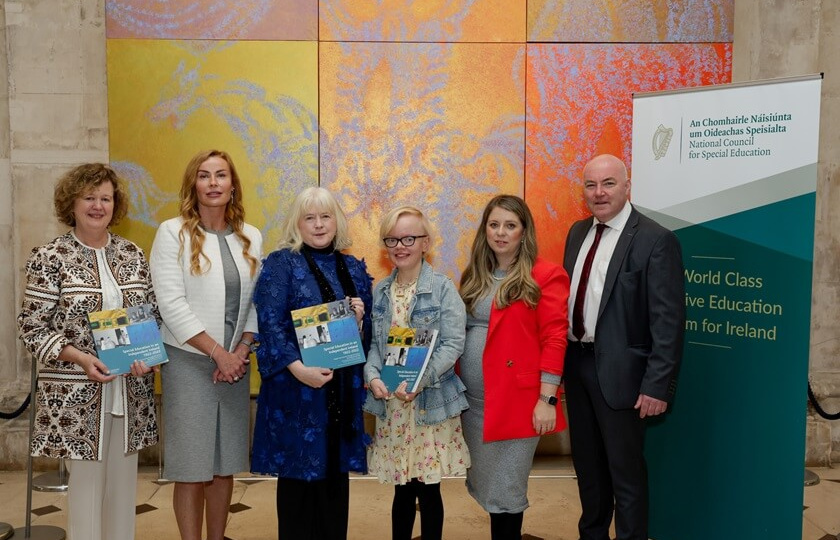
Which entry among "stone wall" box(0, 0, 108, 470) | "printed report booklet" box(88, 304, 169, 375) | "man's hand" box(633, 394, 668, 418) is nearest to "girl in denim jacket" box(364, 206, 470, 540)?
"man's hand" box(633, 394, 668, 418)

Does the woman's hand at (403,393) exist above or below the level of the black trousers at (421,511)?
above

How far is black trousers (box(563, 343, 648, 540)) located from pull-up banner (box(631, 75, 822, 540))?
50 cm

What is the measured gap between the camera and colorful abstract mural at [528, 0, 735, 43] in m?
4.92

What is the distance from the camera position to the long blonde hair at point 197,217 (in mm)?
2936

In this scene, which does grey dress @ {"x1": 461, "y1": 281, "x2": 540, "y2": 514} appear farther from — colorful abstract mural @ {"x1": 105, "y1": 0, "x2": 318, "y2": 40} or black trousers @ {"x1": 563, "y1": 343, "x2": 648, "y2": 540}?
colorful abstract mural @ {"x1": 105, "y1": 0, "x2": 318, "y2": 40}

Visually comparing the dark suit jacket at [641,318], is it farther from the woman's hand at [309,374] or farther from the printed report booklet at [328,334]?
the woman's hand at [309,374]

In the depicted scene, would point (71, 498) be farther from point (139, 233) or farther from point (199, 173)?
point (139, 233)

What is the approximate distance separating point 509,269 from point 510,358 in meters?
0.37

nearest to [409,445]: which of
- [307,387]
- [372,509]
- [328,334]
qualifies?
[307,387]

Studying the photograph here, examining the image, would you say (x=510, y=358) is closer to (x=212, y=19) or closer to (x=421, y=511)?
(x=421, y=511)

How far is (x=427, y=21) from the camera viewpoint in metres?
4.91

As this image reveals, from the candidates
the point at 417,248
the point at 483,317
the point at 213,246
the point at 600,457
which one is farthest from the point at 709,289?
the point at 213,246

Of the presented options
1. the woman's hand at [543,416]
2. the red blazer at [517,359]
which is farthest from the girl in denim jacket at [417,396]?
the woman's hand at [543,416]

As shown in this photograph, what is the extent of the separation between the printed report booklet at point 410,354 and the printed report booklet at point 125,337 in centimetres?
91
